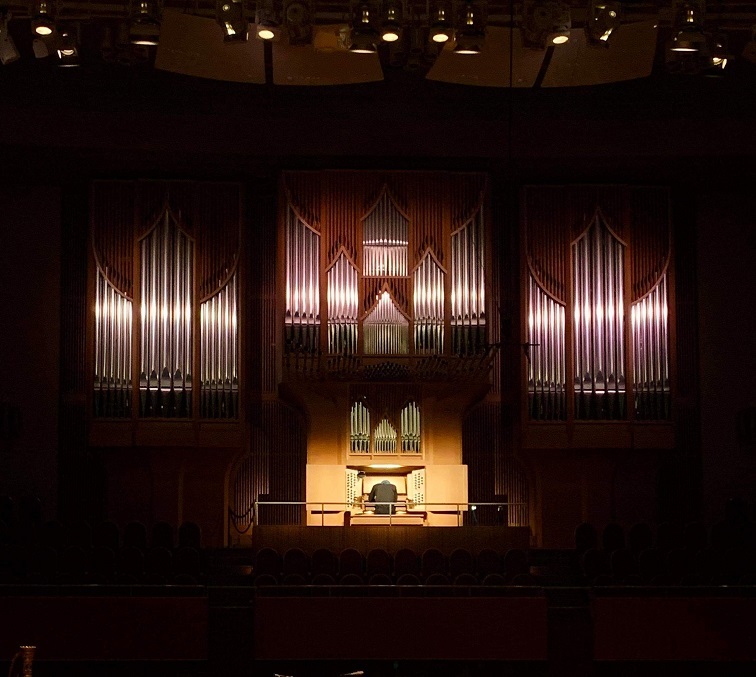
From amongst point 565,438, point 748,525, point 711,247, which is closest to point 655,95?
point 711,247

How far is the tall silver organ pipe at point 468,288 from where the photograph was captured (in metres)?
11.9

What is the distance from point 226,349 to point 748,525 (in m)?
5.29

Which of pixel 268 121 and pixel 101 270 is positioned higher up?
pixel 268 121

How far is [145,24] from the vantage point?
27.0 feet

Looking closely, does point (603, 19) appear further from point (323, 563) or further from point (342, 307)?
point (323, 563)

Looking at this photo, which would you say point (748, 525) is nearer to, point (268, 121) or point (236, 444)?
point (236, 444)

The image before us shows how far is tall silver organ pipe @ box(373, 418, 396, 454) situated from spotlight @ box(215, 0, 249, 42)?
4.65 metres

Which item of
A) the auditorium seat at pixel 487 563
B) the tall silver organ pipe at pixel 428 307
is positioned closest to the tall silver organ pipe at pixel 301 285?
the tall silver organ pipe at pixel 428 307

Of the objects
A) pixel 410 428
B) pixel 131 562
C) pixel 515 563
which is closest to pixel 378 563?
pixel 515 563

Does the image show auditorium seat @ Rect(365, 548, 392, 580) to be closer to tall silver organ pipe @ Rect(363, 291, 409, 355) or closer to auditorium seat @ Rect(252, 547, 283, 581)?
auditorium seat @ Rect(252, 547, 283, 581)

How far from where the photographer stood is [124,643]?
31.3 feet

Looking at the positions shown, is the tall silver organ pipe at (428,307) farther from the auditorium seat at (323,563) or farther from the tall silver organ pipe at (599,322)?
the auditorium seat at (323,563)

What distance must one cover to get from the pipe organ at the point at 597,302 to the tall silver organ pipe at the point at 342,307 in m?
1.76

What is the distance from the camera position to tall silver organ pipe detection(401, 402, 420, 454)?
11844 mm
